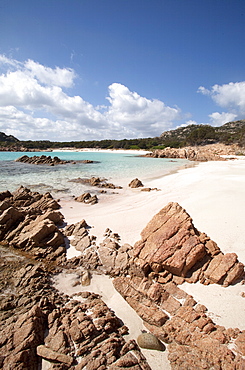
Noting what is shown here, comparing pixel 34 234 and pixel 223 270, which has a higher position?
pixel 34 234

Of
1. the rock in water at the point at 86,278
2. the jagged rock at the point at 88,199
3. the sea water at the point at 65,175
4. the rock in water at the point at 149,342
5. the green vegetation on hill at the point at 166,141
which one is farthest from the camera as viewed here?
the green vegetation on hill at the point at 166,141

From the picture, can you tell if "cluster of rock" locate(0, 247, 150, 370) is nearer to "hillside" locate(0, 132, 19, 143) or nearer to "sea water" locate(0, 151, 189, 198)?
"sea water" locate(0, 151, 189, 198)

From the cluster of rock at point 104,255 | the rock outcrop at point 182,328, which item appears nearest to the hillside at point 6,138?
the cluster of rock at point 104,255

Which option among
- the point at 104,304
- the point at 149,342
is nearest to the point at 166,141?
the point at 104,304

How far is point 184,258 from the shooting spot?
4.75 meters

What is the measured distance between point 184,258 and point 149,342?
2.08 metres

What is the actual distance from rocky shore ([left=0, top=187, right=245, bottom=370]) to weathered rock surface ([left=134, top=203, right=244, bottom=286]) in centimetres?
2

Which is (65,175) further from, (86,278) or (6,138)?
(6,138)

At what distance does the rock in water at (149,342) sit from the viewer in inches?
124

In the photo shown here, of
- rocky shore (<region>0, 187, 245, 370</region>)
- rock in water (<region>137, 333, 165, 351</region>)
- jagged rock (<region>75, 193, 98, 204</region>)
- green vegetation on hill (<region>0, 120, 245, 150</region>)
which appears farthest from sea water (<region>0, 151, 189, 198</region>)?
green vegetation on hill (<region>0, 120, 245, 150</region>)

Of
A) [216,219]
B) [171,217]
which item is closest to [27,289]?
[171,217]

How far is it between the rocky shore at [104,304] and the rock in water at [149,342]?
0.02 m

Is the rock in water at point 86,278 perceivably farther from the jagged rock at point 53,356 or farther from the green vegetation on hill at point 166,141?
the green vegetation on hill at point 166,141

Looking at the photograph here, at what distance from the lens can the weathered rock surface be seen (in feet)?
14.9
